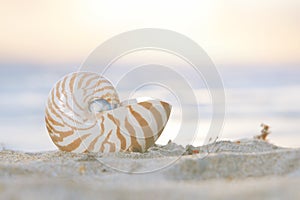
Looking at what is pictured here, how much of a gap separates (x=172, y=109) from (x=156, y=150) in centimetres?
77

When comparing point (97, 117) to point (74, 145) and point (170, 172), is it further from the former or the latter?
point (170, 172)

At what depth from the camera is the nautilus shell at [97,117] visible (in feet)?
23.1

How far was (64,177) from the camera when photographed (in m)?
4.55

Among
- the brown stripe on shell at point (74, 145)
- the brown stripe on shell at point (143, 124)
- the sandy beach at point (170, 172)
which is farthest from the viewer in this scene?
the brown stripe on shell at point (74, 145)

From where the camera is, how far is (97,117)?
7.15m

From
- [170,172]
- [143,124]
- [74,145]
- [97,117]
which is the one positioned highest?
[97,117]

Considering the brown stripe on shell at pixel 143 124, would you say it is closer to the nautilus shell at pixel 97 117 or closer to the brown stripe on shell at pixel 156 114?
the nautilus shell at pixel 97 117

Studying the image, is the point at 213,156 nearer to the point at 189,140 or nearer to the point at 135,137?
the point at 189,140

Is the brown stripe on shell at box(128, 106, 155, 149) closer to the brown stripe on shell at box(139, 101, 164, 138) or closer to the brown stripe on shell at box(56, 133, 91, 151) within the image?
the brown stripe on shell at box(139, 101, 164, 138)

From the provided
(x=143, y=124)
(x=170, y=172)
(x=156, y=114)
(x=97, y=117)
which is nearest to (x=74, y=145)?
(x=97, y=117)

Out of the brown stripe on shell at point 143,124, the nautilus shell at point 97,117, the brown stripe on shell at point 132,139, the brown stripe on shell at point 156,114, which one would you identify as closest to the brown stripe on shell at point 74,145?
the nautilus shell at point 97,117

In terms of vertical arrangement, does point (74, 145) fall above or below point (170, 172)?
above

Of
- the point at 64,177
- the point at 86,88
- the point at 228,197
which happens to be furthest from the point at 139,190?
the point at 86,88

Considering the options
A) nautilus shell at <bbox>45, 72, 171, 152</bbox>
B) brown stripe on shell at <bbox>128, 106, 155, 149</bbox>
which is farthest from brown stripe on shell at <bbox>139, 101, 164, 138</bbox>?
brown stripe on shell at <bbox>128, 106, 155, 149</bbox>
